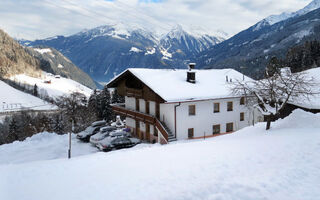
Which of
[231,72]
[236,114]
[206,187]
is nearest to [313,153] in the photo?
[206,187]

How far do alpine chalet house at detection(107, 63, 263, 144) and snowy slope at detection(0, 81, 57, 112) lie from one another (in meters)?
98.4

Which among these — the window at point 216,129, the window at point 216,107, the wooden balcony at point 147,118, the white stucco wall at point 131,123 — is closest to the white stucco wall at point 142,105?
the wooden balcony at point 147,118

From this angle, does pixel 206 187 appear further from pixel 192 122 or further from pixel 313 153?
pixel 192 122

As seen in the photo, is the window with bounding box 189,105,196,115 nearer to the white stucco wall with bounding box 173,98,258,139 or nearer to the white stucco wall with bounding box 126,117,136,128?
the white stucco wall with bounding box 173,98,258,139

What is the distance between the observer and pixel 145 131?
2733cm

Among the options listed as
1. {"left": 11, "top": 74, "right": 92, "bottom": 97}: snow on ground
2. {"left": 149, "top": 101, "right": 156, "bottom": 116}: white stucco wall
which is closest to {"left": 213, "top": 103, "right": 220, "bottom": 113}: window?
{"left": 149, "top": 101, "right": 156, "bottom": 116}: white stucco wall

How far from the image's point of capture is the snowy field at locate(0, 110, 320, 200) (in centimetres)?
680

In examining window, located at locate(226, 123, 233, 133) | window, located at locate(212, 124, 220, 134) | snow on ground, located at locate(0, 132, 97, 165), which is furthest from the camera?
window, located at locate(226, 123, 233, 133)

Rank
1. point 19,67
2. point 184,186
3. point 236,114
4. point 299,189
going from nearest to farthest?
point 299,189 → point 184,186 → point 236,114 → point 19,67

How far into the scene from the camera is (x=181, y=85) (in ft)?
82.2

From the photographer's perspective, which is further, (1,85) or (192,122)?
(1,85)

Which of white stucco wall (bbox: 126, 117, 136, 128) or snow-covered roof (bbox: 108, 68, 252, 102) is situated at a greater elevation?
snow-covered roof (bbox: 108, 68, 252, 102)

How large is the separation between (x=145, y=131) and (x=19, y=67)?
178 meters

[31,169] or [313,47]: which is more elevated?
[313,47]
